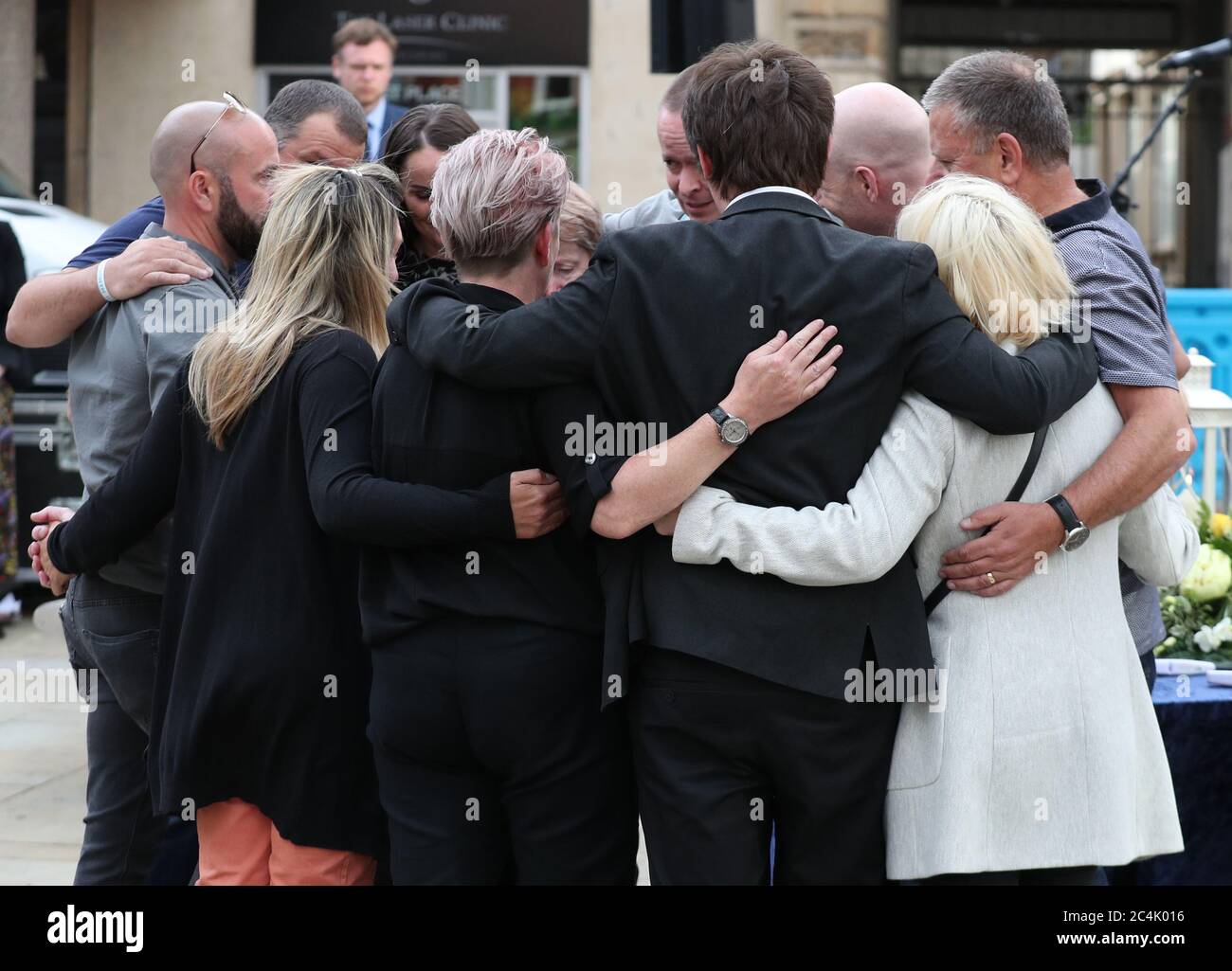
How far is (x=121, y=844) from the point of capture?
326 cm

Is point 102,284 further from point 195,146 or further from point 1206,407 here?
point 1206,407

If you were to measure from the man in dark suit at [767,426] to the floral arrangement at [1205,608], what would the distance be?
1.67 metres

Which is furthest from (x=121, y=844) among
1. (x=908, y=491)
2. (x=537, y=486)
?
(x=908, y=491)

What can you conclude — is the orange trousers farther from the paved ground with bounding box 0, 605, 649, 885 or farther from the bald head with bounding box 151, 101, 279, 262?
the bald head with bounding box 151, 101, 279, 262

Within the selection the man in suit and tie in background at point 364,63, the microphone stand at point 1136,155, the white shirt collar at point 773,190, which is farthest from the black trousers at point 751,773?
the man in suit and tie in background at point 364,63

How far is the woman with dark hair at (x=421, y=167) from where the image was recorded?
3711 millimetres

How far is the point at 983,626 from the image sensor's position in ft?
7.80

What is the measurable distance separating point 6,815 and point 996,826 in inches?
147

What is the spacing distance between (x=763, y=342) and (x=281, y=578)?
3.28 ft

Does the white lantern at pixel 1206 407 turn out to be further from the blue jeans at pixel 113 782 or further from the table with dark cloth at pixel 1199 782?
the blue jeans at pixel 113 782

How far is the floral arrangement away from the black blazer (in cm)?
174

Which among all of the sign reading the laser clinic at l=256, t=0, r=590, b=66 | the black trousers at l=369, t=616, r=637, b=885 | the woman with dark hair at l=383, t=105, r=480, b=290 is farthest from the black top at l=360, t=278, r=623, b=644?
the sign reading the laser clinic at l=256, t=0, r=590, b=66

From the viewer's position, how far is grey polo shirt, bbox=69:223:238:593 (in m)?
2.98
